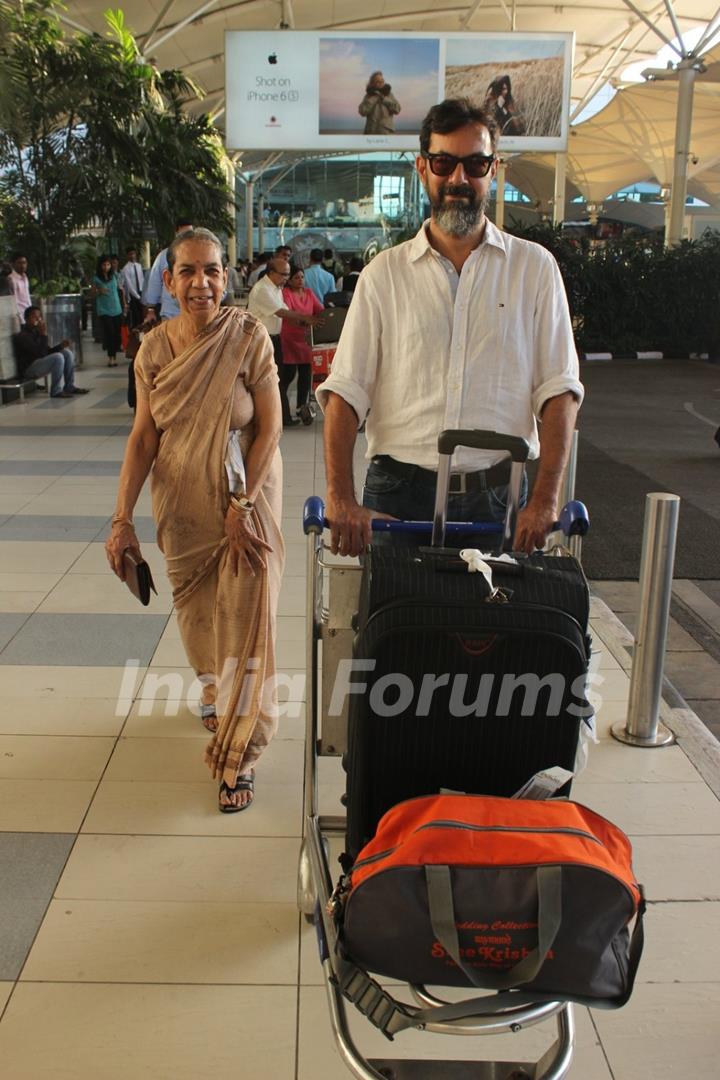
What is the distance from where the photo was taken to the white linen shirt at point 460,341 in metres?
2.48

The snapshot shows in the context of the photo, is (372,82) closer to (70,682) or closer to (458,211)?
(70,682)

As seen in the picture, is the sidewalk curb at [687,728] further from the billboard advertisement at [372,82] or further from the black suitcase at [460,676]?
the billboard advertisement at [372,82]

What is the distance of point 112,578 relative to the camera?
5.34 m

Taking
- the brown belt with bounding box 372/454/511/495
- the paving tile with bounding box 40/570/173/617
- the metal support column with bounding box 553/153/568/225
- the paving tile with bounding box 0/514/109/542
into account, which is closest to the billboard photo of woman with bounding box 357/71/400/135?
the paving tile with bounding box 0/514/109/542

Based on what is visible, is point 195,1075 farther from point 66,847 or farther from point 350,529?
point 350,529

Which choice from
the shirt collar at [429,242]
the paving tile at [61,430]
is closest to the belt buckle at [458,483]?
the shirt collar at [429,242]

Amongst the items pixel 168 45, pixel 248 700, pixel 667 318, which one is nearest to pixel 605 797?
pixel 248 700

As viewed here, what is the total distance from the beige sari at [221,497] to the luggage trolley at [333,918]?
2.14 feet

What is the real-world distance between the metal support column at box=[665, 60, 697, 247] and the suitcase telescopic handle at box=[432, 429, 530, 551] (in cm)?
2023

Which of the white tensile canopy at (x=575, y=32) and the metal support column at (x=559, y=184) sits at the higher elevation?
the white tensile canopy at (x=575, y=32)

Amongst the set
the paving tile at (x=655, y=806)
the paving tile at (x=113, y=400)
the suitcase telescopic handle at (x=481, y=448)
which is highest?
the suitcase telescopic handle at (x=481, y=448)

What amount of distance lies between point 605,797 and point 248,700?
1.18 meters

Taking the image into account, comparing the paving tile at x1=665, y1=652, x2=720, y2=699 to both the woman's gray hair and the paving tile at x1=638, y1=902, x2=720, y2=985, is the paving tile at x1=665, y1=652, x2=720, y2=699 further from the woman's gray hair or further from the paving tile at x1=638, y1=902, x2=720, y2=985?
the woman's gray hair

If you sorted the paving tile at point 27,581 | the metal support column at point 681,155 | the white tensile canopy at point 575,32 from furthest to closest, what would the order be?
the white tensile canopy at point 575,32 < the metal support column at point 681,155 < the paving tile at point 27,581
